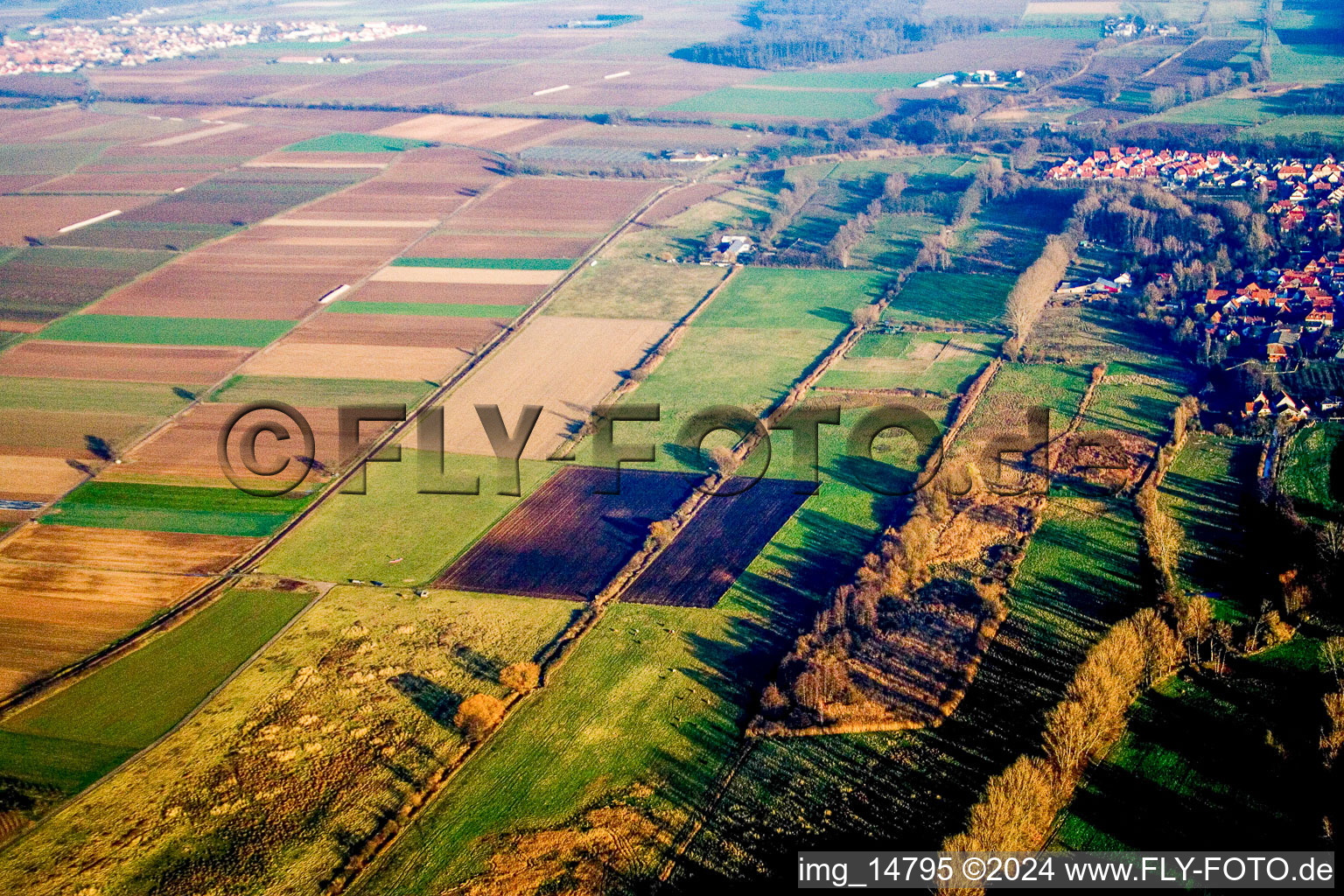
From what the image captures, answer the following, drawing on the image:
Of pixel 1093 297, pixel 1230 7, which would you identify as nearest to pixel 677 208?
pixel 1093 297

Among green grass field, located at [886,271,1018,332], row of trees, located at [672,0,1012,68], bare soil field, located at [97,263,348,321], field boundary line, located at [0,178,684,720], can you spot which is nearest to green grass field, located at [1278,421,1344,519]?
green grass field, located at [886,271,1018,332]

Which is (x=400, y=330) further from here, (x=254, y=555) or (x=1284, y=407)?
(x=1284, y=407)

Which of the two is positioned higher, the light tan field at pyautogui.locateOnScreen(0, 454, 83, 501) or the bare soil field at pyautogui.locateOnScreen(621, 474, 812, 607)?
the light tan field at pyautogui.locateOnScreen(0, 454, 83, 501)

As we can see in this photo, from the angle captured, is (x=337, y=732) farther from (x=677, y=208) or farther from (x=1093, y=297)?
(x=677, y=208)

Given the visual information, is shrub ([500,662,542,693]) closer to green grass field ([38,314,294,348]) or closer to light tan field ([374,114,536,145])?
green grass field ([38,314,294,348])

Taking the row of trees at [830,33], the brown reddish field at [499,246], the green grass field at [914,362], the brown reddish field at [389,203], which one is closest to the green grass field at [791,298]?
the green grass field at [914,362]

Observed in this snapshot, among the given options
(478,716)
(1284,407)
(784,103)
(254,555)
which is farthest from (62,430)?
(784,103)
